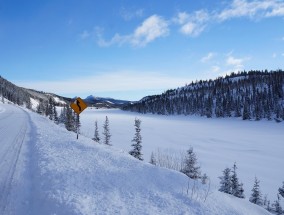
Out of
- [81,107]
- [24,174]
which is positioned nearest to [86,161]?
[24,174]

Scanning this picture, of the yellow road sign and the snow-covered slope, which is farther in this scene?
the yellow road sign

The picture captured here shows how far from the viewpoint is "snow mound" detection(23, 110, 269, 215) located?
19.7ft

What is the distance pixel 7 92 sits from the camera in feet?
531

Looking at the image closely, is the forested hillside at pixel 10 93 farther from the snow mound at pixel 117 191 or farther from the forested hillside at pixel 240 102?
the snow mound at pixel 117 191

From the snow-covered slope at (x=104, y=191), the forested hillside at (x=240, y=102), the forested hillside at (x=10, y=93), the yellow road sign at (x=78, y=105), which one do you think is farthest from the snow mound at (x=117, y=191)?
the forested hillside at (x=10, y=93)

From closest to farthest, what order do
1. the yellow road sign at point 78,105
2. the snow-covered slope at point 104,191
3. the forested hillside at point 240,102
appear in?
the snow-covered slope at point 104,191, the yellow road sign at point 78,105, the forested hillside at point 240,102

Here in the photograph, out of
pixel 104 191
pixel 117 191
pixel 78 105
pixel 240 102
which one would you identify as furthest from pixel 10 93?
pixel 117 191

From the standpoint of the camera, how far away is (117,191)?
6.99 metres

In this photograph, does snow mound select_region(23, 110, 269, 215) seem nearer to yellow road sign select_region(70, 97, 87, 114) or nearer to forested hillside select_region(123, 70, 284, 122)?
yellow road sign select_region(70, 97, 87, 114)

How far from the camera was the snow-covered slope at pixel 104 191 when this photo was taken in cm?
599

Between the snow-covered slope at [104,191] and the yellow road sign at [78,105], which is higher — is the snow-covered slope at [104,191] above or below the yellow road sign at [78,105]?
below

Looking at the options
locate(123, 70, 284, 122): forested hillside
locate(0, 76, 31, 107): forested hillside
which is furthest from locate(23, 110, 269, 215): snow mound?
locate(0, 76, 31, 107): forested hillside

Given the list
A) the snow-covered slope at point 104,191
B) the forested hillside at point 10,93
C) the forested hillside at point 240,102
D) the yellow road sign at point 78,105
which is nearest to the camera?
the snow-covered slope at point 104,191

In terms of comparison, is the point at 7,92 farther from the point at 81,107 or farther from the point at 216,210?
the point at 216,210
